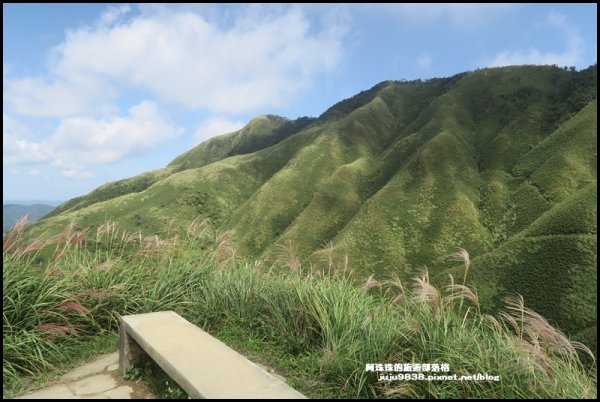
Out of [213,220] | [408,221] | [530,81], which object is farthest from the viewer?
[530,81]

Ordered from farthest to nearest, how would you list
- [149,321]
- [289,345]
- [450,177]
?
1. [450,177]
2. [289,345]
3. [149,321]

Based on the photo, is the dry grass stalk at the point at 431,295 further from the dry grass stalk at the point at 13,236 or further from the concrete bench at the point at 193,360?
the dry grass stalk at the point at 13,236

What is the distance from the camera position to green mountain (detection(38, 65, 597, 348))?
4950cm

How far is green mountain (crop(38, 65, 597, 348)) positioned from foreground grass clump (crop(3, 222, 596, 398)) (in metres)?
35.0

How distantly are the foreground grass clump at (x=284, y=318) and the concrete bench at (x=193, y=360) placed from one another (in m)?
1.02

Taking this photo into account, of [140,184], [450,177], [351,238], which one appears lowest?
[351,238]

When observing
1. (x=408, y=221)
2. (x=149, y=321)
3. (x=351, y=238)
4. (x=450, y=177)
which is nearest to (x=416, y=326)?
(x=149, y=321)

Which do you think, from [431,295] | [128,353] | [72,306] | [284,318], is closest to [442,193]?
[284,318]

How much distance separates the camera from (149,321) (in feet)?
19.5

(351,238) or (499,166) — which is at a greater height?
(499,166)

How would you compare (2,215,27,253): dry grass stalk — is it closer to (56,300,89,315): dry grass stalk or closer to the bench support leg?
(56,300,89,315): dry grass stalk

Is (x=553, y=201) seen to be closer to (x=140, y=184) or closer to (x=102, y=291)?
(x=102, y=291)

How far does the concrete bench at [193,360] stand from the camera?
163 inches

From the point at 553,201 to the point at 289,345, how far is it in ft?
239
